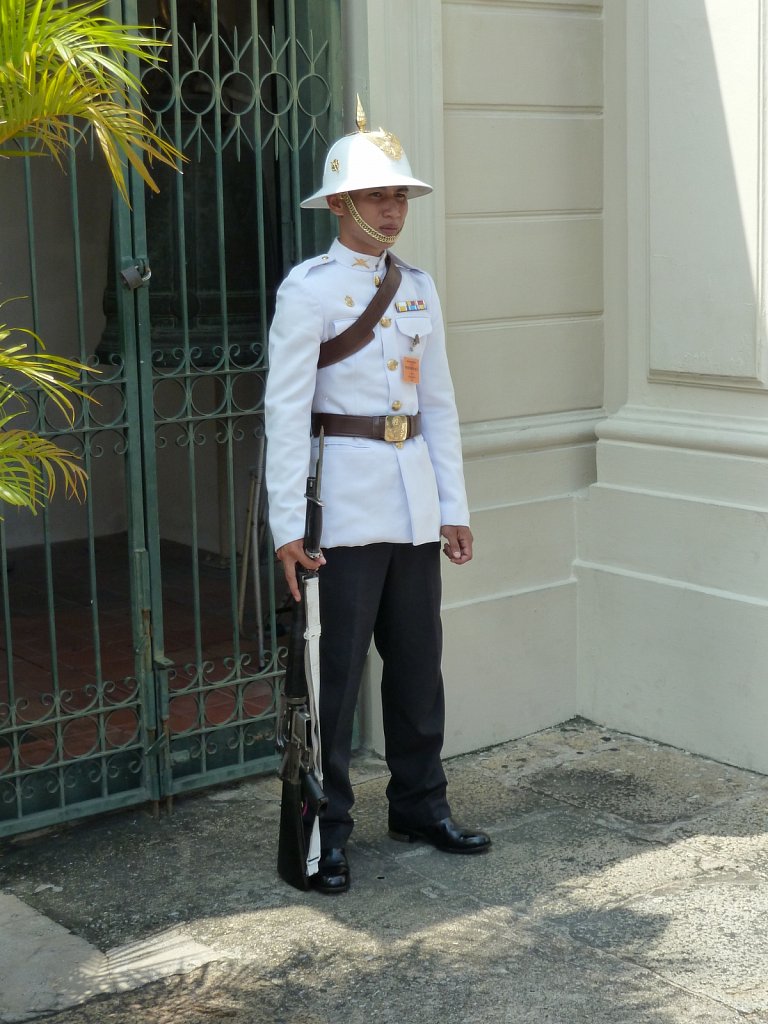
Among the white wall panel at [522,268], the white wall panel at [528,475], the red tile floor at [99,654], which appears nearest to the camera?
the red tile floor at [99,654]

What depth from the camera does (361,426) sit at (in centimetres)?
398

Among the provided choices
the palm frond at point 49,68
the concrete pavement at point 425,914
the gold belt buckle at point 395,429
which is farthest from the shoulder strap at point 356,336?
the concrete pavement at point 425,914

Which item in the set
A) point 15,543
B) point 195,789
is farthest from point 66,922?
point 15,543

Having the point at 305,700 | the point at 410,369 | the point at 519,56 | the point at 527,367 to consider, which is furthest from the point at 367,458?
the point at 519,56

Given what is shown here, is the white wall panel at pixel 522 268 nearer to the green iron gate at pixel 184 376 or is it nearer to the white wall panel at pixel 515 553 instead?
the white wall panel at pixel 515 553

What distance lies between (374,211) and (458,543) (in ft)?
3.23

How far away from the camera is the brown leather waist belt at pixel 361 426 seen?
3982 mm

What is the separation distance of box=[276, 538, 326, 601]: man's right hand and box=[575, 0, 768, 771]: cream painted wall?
1.70m

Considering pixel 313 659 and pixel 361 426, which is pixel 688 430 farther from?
pixel 313 659

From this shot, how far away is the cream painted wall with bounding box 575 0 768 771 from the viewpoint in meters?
4.81

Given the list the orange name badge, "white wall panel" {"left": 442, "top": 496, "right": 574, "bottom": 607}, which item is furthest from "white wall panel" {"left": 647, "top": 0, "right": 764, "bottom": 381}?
the orange name badge

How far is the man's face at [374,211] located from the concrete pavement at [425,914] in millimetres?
1771

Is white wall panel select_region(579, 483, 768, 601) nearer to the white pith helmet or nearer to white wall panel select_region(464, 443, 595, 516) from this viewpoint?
white wall panel select_region(464, 443, 595, 516)

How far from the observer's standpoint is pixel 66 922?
152 inches
